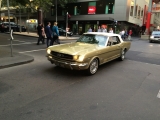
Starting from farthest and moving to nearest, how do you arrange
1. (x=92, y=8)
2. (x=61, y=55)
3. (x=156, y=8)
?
(x=92, y=8) → (x=156, y=8) → (x=61, y=55)

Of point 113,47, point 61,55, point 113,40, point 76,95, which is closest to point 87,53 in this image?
point 61,55

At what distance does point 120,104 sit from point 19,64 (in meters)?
4.76

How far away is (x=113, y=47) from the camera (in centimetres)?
699

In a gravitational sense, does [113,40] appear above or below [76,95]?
above

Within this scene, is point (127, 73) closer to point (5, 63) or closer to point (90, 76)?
point (90, 76)

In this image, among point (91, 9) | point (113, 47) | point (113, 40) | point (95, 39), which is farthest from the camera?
point (91, 9)

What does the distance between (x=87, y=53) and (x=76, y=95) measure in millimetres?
1720

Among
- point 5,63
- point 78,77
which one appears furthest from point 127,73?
point 5,63

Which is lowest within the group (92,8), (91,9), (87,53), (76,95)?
(76,95)

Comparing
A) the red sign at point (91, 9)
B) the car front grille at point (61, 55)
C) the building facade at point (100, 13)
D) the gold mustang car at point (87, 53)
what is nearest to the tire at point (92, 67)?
the gold mustang car at point (87, 53)

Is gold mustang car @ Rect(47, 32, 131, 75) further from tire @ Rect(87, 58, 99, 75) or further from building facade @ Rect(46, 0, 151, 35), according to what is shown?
building facade @ Rect(46, 0, 151, 35)

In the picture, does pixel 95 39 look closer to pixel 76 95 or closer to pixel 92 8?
pixel 76 95

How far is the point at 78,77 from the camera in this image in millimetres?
5414

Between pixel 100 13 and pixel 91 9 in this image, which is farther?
pixel 91 9
